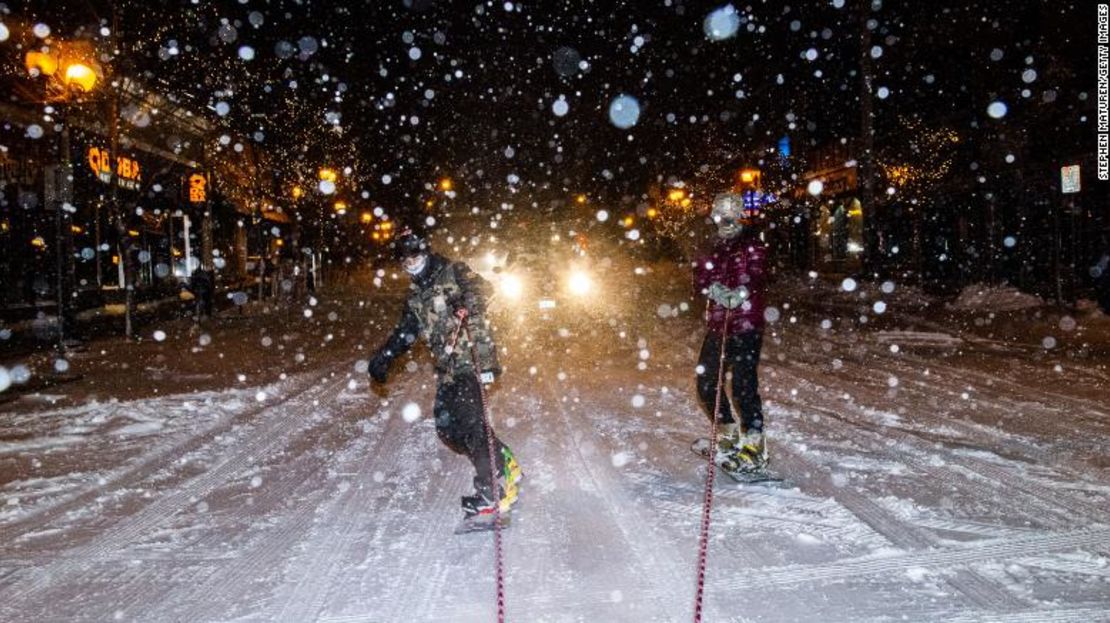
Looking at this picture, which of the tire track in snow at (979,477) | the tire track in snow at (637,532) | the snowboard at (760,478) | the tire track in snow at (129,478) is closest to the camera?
the tire track in snow at (637,532)

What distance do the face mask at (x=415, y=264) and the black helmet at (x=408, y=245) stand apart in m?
0.03

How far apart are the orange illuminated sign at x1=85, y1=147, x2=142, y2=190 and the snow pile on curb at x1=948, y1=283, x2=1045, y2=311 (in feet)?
64.4

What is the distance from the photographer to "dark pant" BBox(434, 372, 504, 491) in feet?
15.2

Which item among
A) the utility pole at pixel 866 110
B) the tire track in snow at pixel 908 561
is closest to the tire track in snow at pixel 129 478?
the tire track in snow at pixel 908 561

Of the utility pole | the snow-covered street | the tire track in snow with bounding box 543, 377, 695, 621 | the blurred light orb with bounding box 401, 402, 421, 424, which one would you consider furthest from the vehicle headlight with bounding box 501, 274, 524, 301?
the tire track in snow with bounding box 543, 377, 695, 621

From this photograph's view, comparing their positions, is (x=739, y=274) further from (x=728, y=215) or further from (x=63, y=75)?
(x=63, y=75)

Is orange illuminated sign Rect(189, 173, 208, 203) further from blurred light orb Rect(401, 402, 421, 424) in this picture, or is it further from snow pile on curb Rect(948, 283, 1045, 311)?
snow pile on curb Rect(948, 283, 1045, 311)

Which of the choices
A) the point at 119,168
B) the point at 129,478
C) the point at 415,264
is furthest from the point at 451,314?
the point at 119,168

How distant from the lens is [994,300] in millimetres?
17438

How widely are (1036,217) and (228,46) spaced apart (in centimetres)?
2079

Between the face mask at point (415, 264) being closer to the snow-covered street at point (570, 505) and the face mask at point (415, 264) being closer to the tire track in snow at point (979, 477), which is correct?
the snow-covered street at point (570, 505)

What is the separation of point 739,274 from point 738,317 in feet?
0.97

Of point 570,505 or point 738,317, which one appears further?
point 738,317

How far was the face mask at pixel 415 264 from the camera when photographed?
4617 mm
